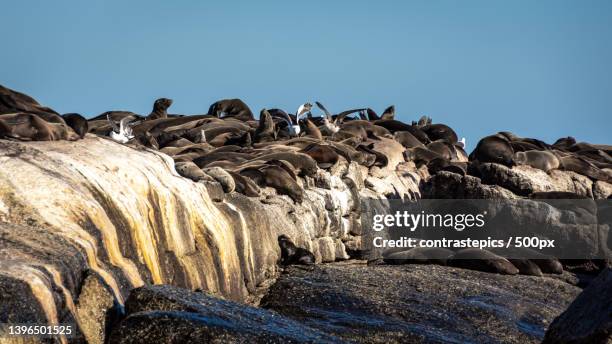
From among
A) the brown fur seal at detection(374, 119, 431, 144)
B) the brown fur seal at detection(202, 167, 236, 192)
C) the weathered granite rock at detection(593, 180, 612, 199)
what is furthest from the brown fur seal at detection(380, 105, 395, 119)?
the brown fur seal at detection(202, 167, 236, 192)

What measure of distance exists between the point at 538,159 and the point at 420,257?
25.7 ft

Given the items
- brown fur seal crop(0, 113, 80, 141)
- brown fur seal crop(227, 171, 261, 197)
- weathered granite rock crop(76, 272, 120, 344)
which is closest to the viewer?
weathered granite rock crop(76, 272, 120, 344)

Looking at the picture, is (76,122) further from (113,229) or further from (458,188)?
(458,188)

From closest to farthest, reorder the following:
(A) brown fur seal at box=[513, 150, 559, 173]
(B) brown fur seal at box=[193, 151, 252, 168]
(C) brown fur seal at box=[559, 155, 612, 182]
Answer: (B) brown fur seal at box=[193, 151, 252, 168], (A) brown fur seal at box=[513, 150, 559, 173], (C) brown fur seal at box=[559, 155, 612, 182]

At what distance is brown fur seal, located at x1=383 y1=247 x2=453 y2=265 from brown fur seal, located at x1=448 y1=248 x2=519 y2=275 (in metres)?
0.18

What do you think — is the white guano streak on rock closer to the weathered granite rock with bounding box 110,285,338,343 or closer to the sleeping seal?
the weathered granite rock with bounding box 110,285,338,343

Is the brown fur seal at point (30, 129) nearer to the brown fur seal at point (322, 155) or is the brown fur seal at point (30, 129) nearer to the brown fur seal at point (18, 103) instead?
the brown fur seal at point (18, 103)

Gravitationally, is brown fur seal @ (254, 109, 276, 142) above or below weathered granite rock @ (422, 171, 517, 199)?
above

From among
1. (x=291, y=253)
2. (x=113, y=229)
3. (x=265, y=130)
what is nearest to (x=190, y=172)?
(x=291, y=253)

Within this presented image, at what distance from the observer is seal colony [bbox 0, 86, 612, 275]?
1376cm

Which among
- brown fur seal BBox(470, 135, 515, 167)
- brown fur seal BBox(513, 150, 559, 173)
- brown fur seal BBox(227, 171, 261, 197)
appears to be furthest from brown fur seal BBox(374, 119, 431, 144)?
brown fur seal BBox(227, 171, 261, 197)

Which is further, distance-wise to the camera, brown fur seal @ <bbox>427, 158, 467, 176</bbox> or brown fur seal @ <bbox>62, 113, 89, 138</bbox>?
brown fur seal @ <bbox>427, 158, 467, 176</bbox>

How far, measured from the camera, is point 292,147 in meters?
20.3

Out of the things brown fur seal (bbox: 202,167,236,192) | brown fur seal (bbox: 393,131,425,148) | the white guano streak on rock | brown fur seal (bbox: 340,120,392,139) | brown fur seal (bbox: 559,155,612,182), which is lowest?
the white guano streak on rock
